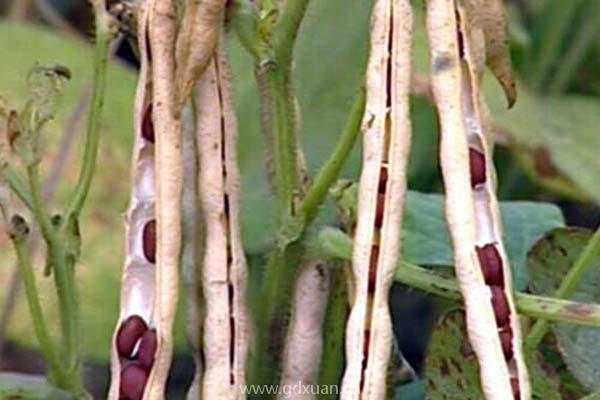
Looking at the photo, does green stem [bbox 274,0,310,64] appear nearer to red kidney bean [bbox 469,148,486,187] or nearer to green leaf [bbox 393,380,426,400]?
red kidney bean [bbox 469,148,486,187]

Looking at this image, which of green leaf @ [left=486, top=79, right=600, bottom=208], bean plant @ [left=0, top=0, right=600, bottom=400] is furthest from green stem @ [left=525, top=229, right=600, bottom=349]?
green leaf @ [left=486, top=79, right=600, bottom=208]

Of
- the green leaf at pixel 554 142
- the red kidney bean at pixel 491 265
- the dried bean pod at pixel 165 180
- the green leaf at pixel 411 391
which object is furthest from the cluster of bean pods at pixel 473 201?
the green leaf at pixel 554 142

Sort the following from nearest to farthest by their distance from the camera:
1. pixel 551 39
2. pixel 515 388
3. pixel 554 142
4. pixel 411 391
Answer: pixel 515 388 < pixel 411 391 < pixel 554 142 < pixel 551 39

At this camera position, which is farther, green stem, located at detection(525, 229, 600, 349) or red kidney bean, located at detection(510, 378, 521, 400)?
green stem, located at detection(525, 229, 600, 349)

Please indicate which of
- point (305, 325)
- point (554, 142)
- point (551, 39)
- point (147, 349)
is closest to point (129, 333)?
point (147, 349)

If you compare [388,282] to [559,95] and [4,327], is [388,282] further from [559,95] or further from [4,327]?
[559,95]

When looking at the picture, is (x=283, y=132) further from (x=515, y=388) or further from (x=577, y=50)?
(x=577, y=50)
